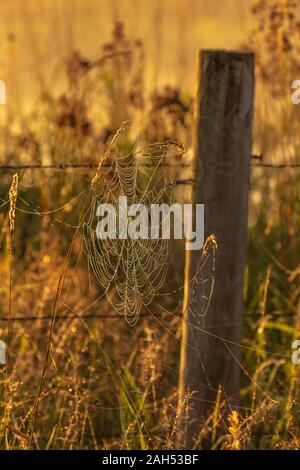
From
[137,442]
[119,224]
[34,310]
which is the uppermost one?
[119,224]

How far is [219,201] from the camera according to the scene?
3676 millimetres

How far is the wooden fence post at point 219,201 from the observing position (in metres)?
3.66

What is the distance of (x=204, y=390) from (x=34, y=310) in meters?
1.46

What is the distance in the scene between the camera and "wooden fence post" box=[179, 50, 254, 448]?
3656 millimetres

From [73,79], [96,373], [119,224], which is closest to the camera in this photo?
[119,224]

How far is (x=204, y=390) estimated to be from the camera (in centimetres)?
375

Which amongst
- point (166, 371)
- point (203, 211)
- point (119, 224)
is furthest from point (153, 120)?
point (119, 224)

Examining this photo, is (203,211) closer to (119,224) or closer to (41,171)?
(119,224)

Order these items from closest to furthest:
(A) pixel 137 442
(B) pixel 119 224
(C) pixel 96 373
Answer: (B) pixel 119 224 < (A) pixel 137 442 < (C) pixel 96 373

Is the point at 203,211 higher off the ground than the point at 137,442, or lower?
higher

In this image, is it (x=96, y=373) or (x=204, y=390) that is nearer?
(x=204, y=390)

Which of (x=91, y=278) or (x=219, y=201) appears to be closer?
(x=219, y=201)

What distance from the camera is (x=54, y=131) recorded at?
5.93 metres

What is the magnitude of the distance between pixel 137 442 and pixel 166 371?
1.00 m
